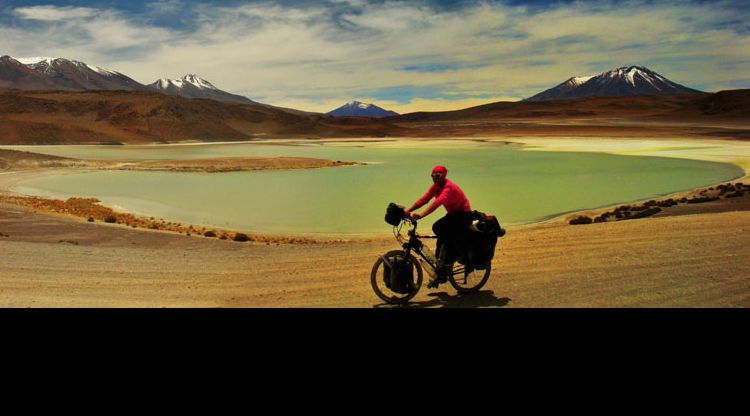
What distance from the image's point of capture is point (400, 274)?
4.23 m

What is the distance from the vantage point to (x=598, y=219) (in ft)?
24.8

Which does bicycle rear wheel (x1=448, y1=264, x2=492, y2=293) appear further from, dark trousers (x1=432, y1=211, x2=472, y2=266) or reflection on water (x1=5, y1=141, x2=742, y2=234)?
reflection on water (x1=5, y1=141, x2=742, y2=234)

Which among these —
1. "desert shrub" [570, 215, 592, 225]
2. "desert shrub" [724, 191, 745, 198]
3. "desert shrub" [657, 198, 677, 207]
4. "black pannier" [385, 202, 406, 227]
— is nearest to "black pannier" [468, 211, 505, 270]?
"black pannier" [385, 202, 406, 227]

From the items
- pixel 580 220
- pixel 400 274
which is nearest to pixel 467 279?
pixel 400 274

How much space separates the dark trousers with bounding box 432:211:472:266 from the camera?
3965 millimetres

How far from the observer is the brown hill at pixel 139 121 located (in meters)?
74.8

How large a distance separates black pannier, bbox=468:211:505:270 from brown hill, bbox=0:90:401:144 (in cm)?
7019

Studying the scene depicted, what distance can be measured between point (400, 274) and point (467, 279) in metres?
0.79

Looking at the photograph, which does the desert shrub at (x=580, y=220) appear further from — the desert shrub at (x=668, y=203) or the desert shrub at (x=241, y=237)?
the desert shrub at (x=241, y=237)

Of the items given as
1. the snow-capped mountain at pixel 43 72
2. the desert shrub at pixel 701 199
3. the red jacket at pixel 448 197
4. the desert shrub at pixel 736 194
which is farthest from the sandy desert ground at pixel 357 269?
the snow-capped mountain at pixel 43 72

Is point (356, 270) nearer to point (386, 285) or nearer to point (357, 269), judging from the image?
point (357, 269)

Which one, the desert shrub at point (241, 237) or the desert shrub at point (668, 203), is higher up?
the desert shrub at point (668, 203)
